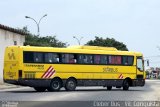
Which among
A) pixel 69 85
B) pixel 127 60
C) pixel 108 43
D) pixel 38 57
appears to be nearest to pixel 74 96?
pixel 38 57

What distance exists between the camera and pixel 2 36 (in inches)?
2243

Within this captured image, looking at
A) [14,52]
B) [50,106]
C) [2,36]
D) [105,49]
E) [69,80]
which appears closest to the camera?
[50,106]

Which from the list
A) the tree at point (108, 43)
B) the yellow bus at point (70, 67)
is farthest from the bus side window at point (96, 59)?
the tree at point (108, 43)

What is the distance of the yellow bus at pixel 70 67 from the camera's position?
113 ft

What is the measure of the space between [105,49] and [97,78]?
2345 mm

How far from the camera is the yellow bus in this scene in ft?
113

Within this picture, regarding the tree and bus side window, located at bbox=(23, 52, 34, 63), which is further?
the tree

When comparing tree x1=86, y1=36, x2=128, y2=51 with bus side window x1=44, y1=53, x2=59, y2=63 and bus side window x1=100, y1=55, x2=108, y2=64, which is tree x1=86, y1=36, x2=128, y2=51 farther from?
bus side window x1=44, y1=53, x2=59, y2=63

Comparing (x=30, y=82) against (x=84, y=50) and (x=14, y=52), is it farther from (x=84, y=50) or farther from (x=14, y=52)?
(x=84, y=50)

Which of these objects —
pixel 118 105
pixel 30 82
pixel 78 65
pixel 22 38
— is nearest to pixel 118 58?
pixel 78 65

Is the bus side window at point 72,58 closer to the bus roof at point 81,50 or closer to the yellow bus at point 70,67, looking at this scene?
the yellow bus at point 70,67

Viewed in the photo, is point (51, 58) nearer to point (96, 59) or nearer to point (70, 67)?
point (70, 67)

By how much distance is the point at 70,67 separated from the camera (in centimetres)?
3709

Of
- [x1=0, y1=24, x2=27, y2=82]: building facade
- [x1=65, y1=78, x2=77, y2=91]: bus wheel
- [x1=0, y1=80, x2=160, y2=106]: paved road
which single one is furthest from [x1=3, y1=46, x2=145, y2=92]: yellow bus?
[x1=0, y1=24, x2=27, y2=82]: building facade
